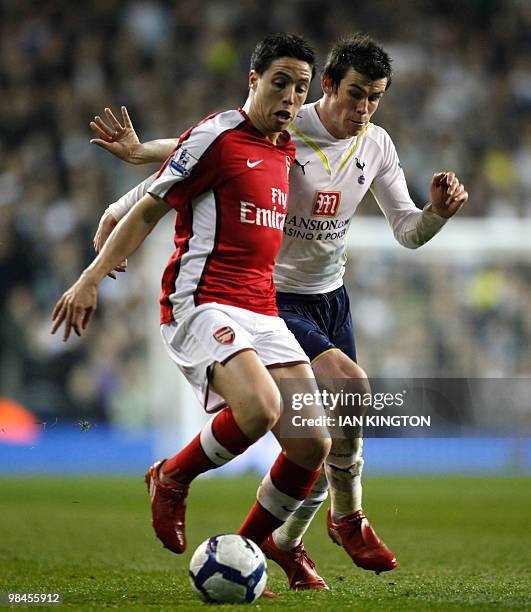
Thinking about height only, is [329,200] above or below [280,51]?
below

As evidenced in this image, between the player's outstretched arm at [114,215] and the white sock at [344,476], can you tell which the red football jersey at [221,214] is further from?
the white sock at [344,476]

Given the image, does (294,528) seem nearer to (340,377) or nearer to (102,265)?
(340,377)

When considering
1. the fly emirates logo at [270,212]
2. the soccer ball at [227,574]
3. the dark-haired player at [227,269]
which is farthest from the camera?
the fly emirates logo at [270,212]

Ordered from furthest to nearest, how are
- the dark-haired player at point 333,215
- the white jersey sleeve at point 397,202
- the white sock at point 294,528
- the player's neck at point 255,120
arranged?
the white jersey sleeve at point 397,202, the white sock at point 294,528, the dark-haired player at point 333,215, the player's neck at point 255,120

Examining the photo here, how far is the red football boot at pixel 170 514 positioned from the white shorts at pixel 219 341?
0.37 meters

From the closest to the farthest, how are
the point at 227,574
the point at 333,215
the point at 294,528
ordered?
1. the point at 227,574
2. the point at 294,528
3. the point at 333,215

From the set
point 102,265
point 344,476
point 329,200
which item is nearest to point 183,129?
point 329,200

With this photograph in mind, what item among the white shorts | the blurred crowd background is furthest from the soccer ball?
the blurred crowd background

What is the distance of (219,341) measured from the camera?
14.8 ft

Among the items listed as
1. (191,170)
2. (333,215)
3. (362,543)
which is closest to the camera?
(191,170)

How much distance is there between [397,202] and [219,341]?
5.07ft

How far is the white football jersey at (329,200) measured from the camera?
5.33m

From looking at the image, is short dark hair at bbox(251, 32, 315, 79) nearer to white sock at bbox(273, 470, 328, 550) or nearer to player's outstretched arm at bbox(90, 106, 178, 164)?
player's outstretched arm at bbox(90, 106, 178, 164)

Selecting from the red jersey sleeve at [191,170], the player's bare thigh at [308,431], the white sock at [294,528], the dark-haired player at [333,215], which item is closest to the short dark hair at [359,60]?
the dark-haired player at [333,215]
